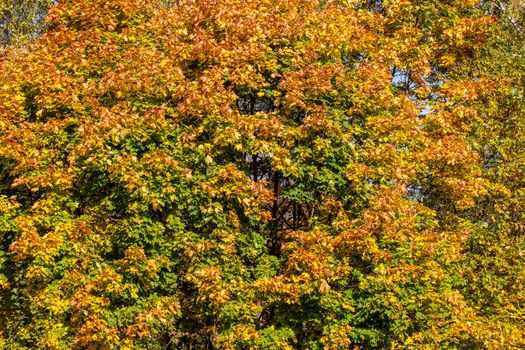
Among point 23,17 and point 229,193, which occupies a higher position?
point 229,193

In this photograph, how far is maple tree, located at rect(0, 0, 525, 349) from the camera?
37.9 feet

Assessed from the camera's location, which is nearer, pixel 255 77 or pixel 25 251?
pixel 25 251

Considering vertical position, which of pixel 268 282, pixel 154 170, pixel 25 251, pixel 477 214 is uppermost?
pixel 154 170

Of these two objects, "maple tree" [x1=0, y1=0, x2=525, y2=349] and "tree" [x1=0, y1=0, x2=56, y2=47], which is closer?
"maple tree" [x1=0, y1=0, x2=525, y2=349]

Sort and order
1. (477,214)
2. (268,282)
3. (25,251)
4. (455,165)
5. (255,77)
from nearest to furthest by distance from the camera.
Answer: (25,251) → (268,282) → (255,77) → (455,165) → (477,214)

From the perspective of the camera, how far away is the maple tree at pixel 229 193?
11.5m

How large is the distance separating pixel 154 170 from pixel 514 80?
12.8 m

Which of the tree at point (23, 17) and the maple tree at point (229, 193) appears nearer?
the maple tree at point (229, 193)

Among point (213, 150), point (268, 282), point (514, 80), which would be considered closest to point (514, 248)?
point (514, 80)

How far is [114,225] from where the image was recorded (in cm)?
1191

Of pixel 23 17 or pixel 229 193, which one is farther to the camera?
pixel 23 17

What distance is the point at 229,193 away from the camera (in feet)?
39.2

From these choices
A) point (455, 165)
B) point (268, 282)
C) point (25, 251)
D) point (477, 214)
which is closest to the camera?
point (25, 251)

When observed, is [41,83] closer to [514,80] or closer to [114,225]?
[114,225]
